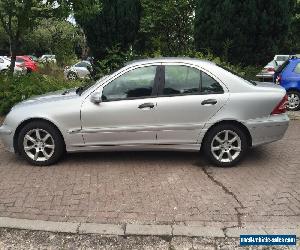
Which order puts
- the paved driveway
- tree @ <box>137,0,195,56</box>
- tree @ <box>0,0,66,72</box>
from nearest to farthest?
the paved driveway, tree @ <box>0,0,66,72</box>, tree @ <box>137,0,195,56</box>

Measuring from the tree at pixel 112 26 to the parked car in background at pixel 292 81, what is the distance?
13.9 feet

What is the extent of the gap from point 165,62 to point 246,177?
2.00 metres

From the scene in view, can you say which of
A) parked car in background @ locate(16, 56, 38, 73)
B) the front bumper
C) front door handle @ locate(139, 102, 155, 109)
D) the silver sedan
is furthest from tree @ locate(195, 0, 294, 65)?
the front bumper

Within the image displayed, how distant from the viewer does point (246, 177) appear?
228 inches

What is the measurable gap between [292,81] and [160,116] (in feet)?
21.2

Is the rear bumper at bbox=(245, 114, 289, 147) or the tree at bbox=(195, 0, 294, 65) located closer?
the rear bumper at bbox=(245, 114, 289, 147)

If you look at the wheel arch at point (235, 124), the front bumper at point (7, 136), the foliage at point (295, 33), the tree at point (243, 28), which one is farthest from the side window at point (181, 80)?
the foliage at point (295, 33)

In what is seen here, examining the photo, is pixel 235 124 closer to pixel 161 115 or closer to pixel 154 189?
pixel 161 115

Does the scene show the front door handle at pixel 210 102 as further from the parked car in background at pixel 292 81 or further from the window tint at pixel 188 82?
the parked car in background at pixel 292 81

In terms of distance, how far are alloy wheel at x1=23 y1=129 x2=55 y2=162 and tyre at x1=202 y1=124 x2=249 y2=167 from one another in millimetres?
2277

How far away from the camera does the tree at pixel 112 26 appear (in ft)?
37.7

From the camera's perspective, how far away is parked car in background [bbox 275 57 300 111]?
1129cm

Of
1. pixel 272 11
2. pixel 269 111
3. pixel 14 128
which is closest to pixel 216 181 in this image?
pixel 269 111

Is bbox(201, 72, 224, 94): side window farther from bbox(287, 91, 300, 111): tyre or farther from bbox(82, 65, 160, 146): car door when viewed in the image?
bbox(287, 91, 300, 111): tyre
